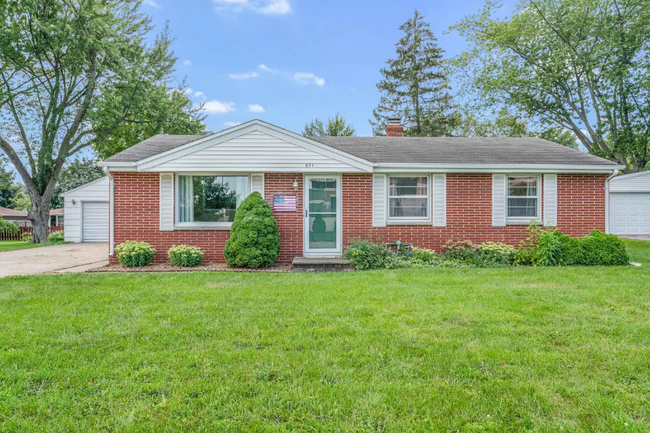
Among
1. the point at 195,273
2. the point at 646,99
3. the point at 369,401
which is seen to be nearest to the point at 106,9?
the point at 195,273

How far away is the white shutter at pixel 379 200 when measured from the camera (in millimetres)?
9109

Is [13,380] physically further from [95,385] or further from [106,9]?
[106,9]

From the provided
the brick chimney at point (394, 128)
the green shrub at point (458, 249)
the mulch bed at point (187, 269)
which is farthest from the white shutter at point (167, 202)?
the brick chimney at point (394, 128)

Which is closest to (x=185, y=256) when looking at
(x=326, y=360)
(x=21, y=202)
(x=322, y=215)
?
(x=322, y=215)

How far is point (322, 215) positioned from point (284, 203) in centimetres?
106

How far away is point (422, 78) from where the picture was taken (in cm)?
2750

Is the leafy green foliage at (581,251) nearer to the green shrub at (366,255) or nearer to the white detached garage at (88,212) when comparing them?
the green shrub at (366,255)

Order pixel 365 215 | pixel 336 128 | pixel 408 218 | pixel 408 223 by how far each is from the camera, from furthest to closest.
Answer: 1. pixel 336 128
2. pixel 408 218
3. pixel 408 223
4. pixel 365 215

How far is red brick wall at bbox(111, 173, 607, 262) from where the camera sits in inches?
344

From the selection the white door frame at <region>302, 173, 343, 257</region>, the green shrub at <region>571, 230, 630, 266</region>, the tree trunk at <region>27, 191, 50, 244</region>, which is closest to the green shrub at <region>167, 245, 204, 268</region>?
the white door frame at <region>302, 173, 343, 257</region>

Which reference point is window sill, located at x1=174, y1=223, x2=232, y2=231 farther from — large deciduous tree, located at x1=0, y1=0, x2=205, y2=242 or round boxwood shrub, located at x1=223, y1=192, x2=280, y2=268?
large deciduous tree, located at x1=0, y1=0, x2=205, y2=242

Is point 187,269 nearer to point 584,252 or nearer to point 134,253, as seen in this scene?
point 134,253

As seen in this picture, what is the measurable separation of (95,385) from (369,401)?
2060 millimetres

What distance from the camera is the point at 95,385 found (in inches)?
102
